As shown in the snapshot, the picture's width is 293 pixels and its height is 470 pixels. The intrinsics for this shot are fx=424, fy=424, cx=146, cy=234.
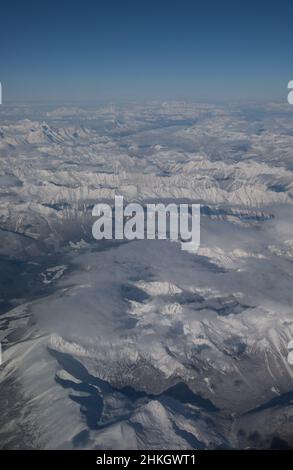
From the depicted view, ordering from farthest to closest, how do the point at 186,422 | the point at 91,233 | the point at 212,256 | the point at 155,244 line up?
the point at 91,233 → the point at 155,244 → the point at 212,256 → the point at 186,422

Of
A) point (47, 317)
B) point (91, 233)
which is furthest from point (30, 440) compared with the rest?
point (91, 233)

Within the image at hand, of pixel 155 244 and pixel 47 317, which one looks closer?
pixel 47 317

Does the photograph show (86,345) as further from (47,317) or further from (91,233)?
(91,233)

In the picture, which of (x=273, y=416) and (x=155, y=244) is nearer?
(x=273, y=416)

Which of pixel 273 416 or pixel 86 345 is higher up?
pixel 86 345

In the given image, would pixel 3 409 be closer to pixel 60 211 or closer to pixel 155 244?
pixel 155 244

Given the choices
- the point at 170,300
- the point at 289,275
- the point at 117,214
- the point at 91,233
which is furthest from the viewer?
the point at 117,214

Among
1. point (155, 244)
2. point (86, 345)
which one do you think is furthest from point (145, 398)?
point (155, 244)

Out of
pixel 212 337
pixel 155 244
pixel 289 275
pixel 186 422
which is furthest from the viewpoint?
pixel 155 244

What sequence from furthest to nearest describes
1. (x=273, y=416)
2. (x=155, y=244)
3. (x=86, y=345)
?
(x=155, y=244)
(x=86, y=345)
(x=273, y=416)
